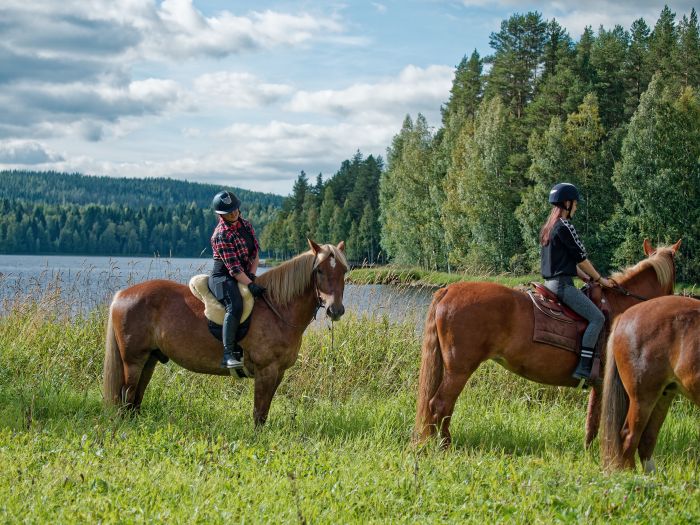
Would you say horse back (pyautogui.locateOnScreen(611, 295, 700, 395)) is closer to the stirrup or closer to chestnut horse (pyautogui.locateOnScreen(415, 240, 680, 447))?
chestnut horse (pyautogui.locateOnScreen(415, 240, 680, 447))

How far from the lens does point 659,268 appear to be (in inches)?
277

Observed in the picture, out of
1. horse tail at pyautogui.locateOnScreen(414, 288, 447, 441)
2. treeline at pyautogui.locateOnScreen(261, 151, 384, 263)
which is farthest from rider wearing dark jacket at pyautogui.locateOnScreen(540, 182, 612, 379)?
treeline at pyautogui.locateOnScreen(261, 151, 384, 263)

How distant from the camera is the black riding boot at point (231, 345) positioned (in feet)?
22.2

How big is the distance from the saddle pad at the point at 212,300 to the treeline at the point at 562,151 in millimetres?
24539

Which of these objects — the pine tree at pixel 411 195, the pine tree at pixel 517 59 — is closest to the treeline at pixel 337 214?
the pine tree at pixel 411 195

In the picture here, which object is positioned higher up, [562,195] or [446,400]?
[562,195]

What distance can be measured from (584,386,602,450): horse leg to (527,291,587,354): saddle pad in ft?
1.77

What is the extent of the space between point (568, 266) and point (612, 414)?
1.63 metres

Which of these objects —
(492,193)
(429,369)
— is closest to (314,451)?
(429,369)

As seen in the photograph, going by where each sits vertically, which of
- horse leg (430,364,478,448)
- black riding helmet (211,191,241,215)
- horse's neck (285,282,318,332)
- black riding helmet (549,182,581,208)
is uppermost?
black riding helmet (549,182,581,208)

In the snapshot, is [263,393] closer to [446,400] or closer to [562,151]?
[446,400]

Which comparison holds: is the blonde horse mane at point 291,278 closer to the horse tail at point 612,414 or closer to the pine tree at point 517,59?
the horse tail at point 612,414

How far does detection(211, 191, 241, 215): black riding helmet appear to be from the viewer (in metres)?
6.79

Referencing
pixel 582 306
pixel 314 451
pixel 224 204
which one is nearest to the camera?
pixel 314 451
